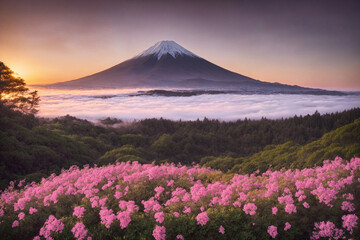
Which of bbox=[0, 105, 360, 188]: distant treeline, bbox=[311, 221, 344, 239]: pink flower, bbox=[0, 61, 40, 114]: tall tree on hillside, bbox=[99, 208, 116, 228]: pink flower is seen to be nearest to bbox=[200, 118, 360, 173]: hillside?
bbox=[0, 105, 360, 188]: distant treeline

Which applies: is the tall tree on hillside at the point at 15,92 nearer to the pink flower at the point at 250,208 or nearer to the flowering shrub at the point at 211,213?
the flowering shrub at the point at 211,213

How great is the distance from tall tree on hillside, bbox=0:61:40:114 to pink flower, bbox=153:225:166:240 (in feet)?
67.7

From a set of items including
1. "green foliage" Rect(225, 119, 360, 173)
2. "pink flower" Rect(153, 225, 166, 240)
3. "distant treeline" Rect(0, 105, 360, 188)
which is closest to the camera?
"pink flower" Rect(153, 225, 166, 240)

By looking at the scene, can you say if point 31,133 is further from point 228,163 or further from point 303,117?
point 303,117

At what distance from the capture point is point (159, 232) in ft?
16.6

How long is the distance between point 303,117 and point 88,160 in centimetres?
5166

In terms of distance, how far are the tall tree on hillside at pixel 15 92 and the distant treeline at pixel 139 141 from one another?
88.0 inches

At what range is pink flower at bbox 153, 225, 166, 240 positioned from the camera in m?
5.01

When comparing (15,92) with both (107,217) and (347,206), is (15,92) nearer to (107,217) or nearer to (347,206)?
(107,217)

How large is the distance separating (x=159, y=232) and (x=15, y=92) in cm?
2388

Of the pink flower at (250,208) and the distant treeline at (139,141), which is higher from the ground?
the pink flower at (250,208)

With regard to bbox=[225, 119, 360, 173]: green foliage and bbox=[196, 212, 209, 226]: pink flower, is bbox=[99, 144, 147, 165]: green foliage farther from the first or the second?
bbox=[196, 212, 209, 226]: pink flower

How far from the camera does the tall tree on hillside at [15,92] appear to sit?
2153 centimetres


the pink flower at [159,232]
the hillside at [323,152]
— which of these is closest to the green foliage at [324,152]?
the hillside at [323,152]
